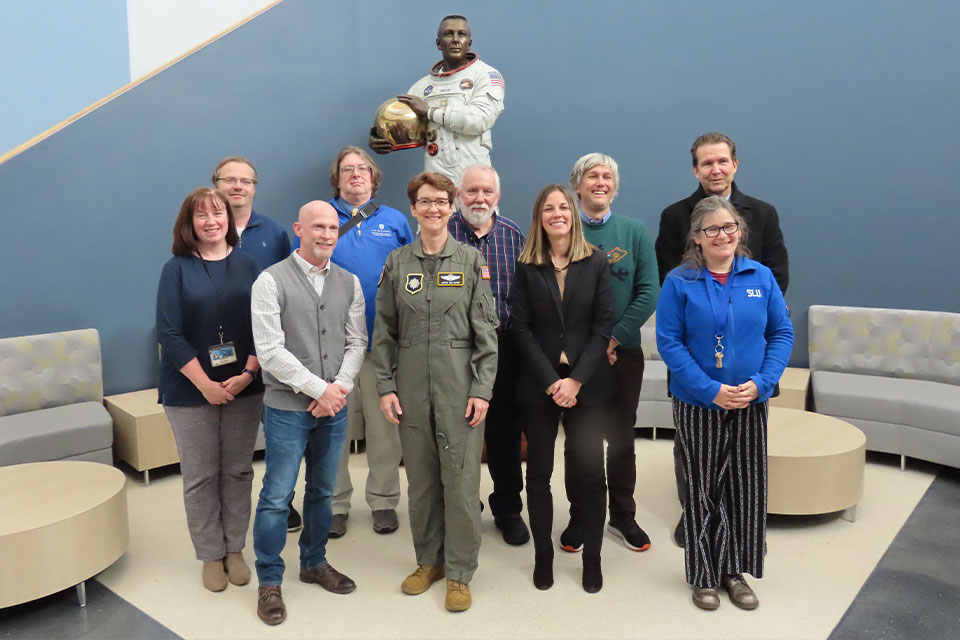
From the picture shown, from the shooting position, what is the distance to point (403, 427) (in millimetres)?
2668

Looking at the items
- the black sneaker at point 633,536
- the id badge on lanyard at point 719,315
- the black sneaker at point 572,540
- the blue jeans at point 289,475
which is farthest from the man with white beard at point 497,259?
the id badge on lanyard at point 719,315

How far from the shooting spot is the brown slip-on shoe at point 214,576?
9.31ft

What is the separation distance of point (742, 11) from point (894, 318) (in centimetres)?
225

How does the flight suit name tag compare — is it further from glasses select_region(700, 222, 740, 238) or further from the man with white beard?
glasses select_region(700, 222, 740, 238)

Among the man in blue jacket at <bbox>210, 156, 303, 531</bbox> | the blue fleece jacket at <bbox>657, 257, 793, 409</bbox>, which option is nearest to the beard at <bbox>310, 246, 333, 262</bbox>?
the man in blue jacket at <bbox>210, 156, 303, 531</bbox>

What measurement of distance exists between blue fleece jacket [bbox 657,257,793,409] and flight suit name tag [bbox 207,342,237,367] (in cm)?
153

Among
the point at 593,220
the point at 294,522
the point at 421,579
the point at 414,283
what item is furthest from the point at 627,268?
the point at 294,522

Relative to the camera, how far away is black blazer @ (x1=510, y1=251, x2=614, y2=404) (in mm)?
2668

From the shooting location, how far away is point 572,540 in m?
3.12

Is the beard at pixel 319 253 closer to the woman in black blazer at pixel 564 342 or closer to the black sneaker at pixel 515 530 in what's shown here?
the woman in black blazer at pixel 564 342

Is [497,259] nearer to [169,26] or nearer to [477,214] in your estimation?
[477,214]

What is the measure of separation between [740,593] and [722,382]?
2.63ft

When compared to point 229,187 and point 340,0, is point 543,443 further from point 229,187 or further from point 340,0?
point 340,0

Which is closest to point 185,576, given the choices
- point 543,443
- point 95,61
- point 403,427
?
point 403,427
